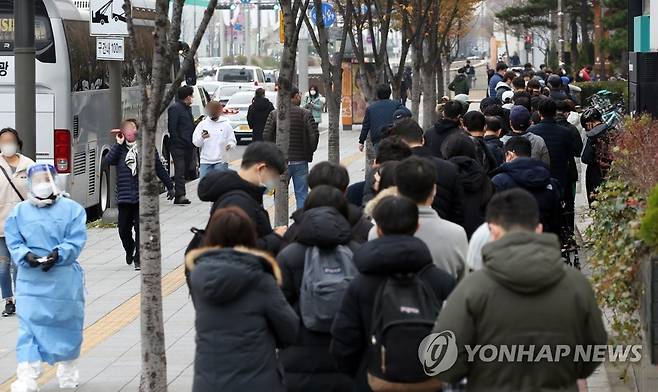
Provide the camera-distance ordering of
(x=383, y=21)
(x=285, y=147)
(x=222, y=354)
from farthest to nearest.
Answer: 1. (x=383, y=21)
2. (x=285, y=147)
3. (x=222, y=354)

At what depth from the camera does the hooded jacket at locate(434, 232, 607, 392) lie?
4.86 meters

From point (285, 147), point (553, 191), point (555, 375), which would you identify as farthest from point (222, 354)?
point (285, 147)

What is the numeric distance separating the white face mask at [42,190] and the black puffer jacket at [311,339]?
301 cm

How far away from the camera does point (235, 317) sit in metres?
5.91

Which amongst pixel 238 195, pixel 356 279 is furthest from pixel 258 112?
pixel 356 279

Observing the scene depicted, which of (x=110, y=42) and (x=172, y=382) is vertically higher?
(x=110, y=42)

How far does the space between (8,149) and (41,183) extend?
261 centimetres

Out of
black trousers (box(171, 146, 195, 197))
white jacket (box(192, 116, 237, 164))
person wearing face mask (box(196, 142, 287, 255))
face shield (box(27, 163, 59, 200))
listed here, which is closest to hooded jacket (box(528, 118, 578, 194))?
face shield (box(27, 163, 59, 200))

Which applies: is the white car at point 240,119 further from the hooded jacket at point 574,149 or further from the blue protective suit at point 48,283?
the blue protective suit at point 48,283

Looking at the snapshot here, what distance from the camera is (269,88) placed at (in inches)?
1896

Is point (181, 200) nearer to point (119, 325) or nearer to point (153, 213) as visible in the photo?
point (119, 325)

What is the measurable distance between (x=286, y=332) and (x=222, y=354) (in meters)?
0.30

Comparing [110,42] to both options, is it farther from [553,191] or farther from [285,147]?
[553,191]

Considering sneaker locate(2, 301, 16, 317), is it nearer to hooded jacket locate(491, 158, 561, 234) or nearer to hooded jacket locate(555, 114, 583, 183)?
hooded jacket locate(491, 158, 561, 234)
